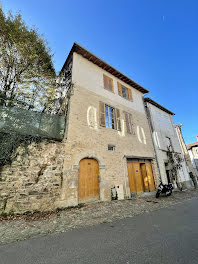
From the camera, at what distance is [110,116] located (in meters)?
8.20

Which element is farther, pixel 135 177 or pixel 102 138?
pixel 135 177

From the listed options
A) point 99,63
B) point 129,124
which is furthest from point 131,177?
point 99,63

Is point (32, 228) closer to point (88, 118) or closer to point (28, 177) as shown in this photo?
point (28, 177)

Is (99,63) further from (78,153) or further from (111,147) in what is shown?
(78,153)

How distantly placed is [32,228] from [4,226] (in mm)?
846

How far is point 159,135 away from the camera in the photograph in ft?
36.4

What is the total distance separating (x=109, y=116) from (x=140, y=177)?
4.94 metres

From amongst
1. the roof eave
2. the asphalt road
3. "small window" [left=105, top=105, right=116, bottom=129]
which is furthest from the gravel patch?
the roof eave

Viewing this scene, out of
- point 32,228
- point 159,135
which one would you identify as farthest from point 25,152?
point 159,135

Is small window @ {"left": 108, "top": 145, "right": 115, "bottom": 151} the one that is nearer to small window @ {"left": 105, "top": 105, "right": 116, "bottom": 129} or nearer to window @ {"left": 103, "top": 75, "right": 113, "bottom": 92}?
small window @ {"left": 105, "top": 105, "right": 116, "bottom": 129}

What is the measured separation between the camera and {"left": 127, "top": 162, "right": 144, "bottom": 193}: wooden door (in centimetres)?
730

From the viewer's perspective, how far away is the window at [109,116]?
7564 millimetres

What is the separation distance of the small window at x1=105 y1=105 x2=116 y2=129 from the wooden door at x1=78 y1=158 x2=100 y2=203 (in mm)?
2947

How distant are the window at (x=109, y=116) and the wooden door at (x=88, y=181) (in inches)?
107
